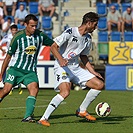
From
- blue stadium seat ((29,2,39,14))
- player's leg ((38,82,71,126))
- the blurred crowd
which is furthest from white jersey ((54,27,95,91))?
blue stadium seat ((29,2,39,14))

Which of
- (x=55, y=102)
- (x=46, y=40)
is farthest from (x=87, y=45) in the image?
(x=55, y=102)

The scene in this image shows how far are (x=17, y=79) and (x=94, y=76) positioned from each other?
1366 millimetres

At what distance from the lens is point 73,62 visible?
32.6 feet

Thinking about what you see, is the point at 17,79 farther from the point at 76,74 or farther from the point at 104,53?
the point at 104,53

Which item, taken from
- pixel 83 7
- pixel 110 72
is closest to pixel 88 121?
pixel 110 72

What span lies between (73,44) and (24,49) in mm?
883

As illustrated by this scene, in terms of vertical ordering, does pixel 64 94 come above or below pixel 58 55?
below

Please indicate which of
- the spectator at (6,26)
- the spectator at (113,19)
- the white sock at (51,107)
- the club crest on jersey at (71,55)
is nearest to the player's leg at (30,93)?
the white sock at (51,107)

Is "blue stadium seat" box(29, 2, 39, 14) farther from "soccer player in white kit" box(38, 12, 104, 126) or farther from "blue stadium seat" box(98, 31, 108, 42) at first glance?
"soccer player in white kit" box(38, 12, 104, 126)

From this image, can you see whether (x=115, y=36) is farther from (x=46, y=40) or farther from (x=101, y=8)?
(x=46, y=40)

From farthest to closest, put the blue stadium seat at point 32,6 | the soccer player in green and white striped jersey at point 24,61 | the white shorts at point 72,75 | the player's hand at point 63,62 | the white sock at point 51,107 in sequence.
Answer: the blue stadium seat at point 32,6
the soccer player in green and white striped jersey at point 24,61
the white shorts at point 72,75
the white sock at point 51,107
the player's hand at point 63,62

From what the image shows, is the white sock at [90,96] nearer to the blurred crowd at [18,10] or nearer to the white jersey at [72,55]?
the white jersey at [72,55]

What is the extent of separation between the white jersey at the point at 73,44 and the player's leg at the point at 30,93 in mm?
701

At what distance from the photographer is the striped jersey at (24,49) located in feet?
32.6
